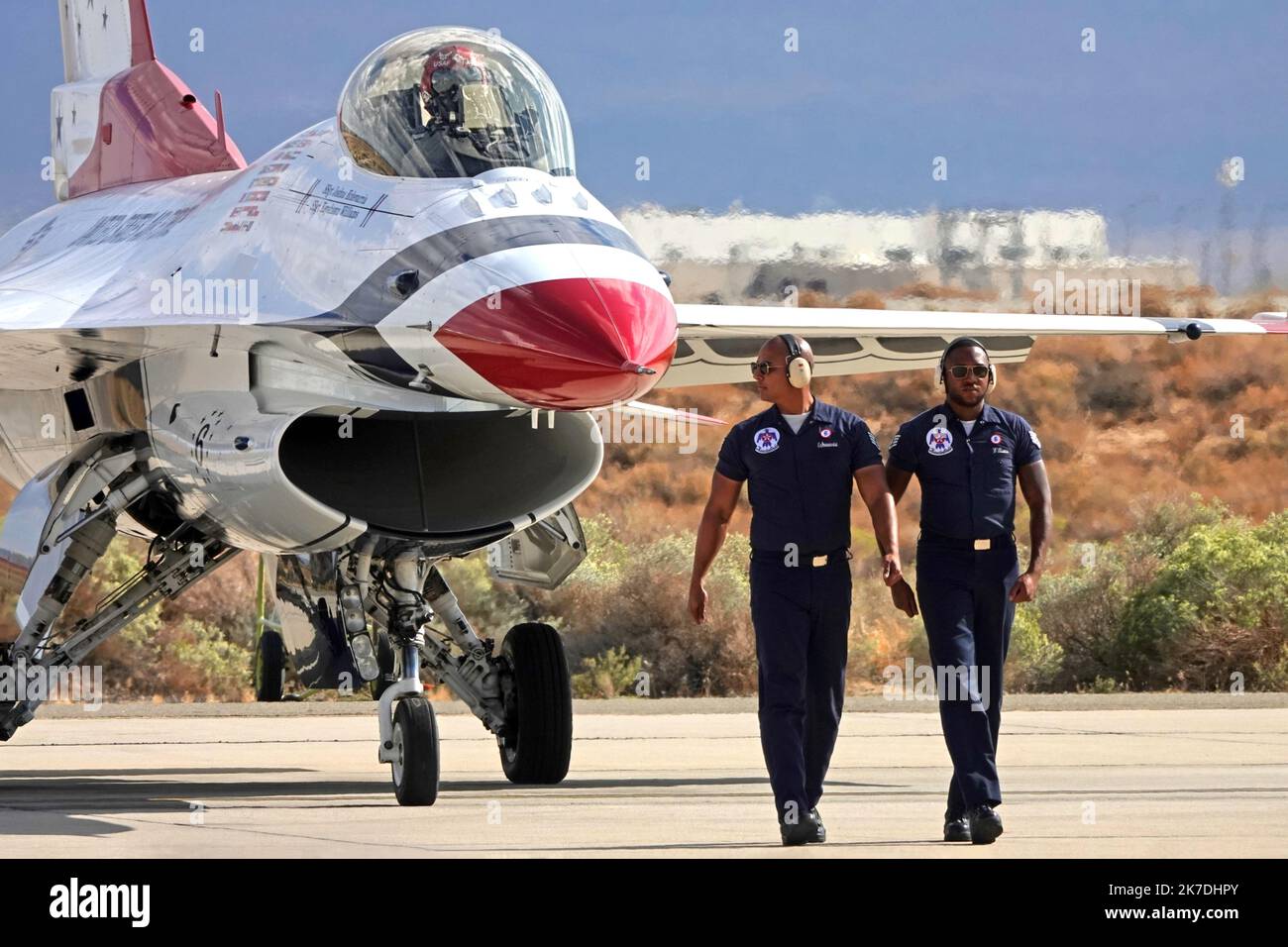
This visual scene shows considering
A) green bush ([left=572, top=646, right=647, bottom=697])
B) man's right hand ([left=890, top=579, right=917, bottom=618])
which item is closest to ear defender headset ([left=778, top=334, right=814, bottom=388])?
man's right hand ([left=890, top=579, right=917, bottom=618])

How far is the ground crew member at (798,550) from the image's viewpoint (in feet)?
28.4

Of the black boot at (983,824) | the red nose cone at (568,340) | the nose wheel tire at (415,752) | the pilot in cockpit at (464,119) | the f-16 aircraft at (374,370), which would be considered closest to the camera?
the black boot at (983,824)

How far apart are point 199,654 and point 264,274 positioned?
15749mm

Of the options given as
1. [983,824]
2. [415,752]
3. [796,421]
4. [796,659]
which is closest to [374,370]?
[415,752]

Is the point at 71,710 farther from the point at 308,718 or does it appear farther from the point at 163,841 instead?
the point at 163,841

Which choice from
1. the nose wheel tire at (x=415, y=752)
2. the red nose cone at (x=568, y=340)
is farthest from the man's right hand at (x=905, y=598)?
the nose wheel tire at (x=415, y=752)

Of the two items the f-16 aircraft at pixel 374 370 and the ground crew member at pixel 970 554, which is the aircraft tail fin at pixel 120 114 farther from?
the ground crew member at pixel 970 554

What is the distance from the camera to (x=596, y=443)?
38.1 feet

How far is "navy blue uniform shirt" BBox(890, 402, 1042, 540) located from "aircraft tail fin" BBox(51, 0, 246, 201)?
271 inches

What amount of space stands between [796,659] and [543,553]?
4666mm

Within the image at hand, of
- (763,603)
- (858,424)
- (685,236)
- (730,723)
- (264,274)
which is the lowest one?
(730,723)

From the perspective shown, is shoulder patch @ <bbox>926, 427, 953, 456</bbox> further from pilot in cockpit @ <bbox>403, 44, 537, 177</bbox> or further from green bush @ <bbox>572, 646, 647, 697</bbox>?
green bush @ <bbox>572, 646, 647, 697</bbox>

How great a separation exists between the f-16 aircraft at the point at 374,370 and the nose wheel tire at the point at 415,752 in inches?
0.5
